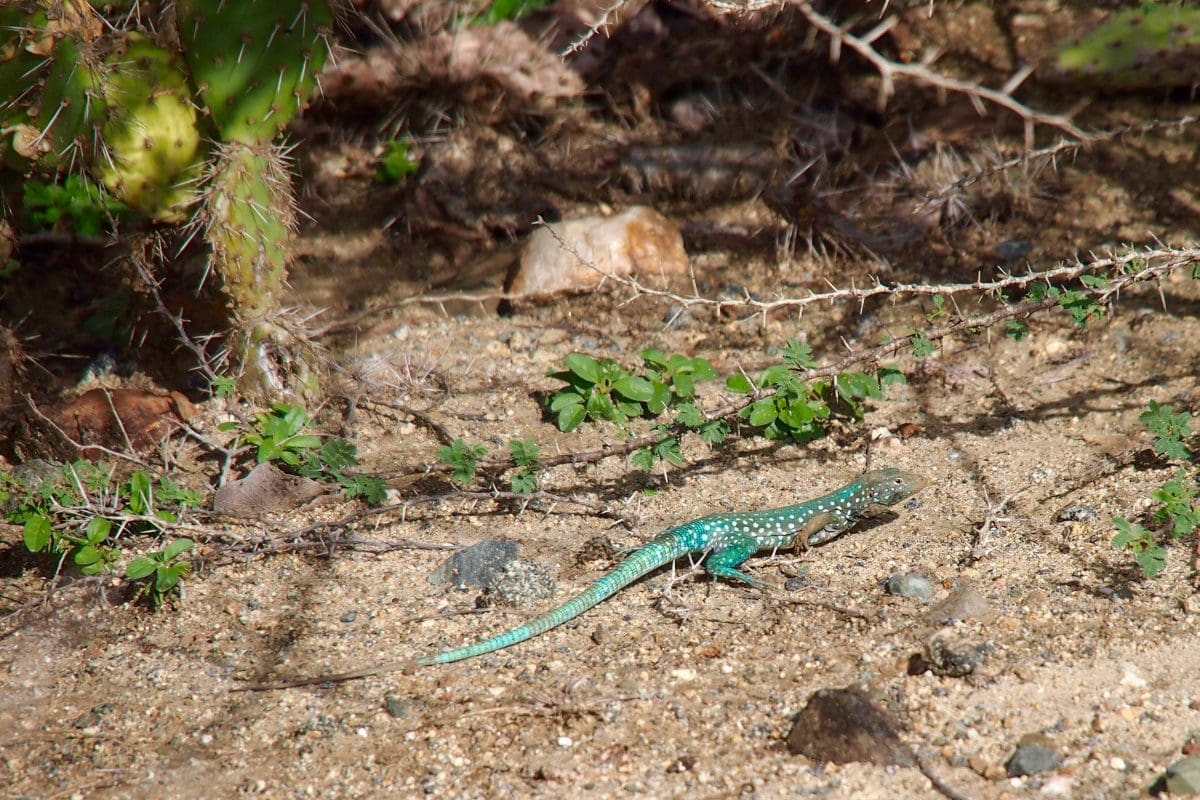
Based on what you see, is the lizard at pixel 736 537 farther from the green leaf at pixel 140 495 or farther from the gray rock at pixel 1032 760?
the green leaf at pixel 140 495

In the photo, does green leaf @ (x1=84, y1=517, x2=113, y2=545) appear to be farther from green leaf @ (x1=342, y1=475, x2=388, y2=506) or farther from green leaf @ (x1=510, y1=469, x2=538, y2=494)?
green leaf @ (x1=510, y1=469, x2=538, y2=494)

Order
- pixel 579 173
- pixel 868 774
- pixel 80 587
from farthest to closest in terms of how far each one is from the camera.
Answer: pixel 579 173
pixel 80 587
pixel 868 774

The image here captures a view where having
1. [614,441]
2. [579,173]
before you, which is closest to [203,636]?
[614,441]

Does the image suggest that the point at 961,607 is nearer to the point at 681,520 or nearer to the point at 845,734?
the point at 845,734

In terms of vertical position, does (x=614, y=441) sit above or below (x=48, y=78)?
below

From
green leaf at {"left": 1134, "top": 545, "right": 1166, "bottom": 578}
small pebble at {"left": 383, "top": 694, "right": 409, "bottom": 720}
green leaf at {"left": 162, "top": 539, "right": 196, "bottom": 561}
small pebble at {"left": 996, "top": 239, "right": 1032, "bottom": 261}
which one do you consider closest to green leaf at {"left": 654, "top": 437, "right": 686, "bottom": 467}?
small pebble at {"left": 383, "top": 694, "right": 409, "bottom": 720}

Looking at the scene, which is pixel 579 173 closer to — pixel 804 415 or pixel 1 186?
pixel 804 415
